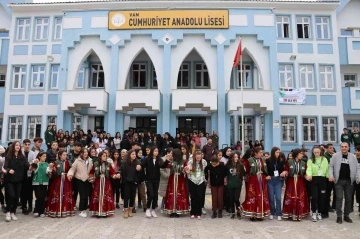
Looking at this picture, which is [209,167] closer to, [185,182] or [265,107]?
[185,182]

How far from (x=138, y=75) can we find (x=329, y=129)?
12.3 metres

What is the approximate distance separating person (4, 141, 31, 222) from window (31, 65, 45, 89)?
14376mm

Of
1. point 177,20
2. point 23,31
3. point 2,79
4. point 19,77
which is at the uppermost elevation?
point 23,31

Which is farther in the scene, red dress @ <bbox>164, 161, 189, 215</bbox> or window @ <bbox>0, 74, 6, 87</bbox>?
window @ <bbox>0, 74, 6, 87</bbox>

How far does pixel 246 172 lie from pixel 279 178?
0.82m

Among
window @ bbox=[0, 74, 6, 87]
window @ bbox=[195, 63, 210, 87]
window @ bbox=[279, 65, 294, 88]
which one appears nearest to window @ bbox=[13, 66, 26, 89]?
window @ bbox=[0, 74, 6, 87]

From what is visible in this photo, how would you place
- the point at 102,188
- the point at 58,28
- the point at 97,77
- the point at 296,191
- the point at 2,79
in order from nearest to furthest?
1. the point at 296,191
2. the point at 102,188
3. the point at 58,28
4. the point at 97,77
5. the point at 2,79

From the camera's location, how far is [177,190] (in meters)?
8.51

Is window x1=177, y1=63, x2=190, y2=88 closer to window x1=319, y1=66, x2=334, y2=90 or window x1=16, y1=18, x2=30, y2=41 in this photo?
window x1=319, y1=66, x2=334, y2=90

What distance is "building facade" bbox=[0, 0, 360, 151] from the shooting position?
1884 centimetres

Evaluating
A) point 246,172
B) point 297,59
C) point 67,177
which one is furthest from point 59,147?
point 297,59

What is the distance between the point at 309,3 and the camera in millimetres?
20656

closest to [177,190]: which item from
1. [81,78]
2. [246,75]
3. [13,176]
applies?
[13,176]

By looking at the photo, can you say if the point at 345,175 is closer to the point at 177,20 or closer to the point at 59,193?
the point at 59,193
